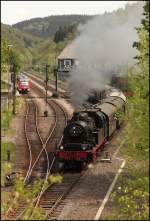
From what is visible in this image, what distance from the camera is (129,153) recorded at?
56.3 ft

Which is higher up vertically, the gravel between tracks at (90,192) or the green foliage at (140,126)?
the green foliage at (140,126)

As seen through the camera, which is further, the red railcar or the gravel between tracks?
the red railcar

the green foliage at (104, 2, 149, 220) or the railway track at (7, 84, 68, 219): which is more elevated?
the green foliage at (104, 2, 149, 220)

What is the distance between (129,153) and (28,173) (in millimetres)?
15186

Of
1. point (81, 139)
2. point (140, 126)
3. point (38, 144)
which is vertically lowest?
point (38, 144)

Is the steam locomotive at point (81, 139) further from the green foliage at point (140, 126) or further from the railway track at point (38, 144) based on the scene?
the green foliage at point (140, 126)

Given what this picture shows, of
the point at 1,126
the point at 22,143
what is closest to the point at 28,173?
the point at 22,143

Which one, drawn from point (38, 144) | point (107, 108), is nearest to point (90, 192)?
point (107, 108)

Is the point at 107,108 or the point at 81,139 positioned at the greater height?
the point at 107,108

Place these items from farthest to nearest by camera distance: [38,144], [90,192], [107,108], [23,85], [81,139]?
[23,85], [38,144], [107,108], [81,139], [90,192]

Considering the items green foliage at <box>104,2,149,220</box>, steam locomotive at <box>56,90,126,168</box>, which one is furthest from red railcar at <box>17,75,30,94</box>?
green foliage at <box>104,2,149,220</box>

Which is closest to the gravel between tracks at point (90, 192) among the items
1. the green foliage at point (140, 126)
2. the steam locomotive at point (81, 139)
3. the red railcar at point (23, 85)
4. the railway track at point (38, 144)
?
the steam locomotive at point (81, 139)

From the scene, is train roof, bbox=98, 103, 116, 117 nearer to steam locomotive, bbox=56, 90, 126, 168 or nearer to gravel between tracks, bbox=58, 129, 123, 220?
steam locomotive, bbox=56, 90, 126, 168

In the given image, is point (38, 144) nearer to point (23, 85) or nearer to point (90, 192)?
point (90, 192)
